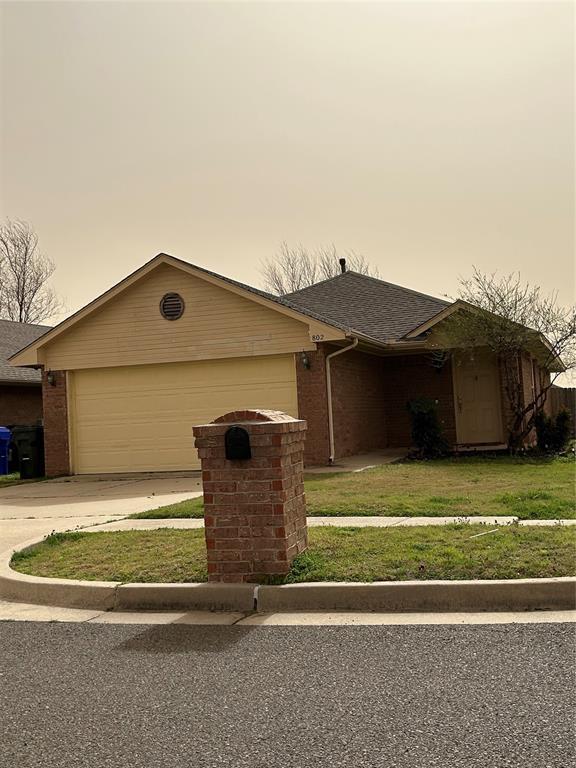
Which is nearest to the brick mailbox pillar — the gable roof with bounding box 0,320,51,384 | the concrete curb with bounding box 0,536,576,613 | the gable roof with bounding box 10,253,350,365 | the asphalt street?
the concrete curb with bounding box 0,536,576,613

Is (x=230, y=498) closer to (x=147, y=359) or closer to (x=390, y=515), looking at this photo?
(x=390, y=515)

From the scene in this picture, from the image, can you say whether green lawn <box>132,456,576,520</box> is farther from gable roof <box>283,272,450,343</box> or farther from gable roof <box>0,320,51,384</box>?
gable roof <box>0,320,51,384</box>

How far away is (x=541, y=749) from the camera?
11.2 ft

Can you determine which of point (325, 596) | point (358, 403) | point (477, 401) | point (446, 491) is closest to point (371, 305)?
point (477, 401)

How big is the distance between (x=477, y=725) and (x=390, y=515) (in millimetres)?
5289

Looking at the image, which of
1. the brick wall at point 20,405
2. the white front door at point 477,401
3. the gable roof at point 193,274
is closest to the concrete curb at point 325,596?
the gable roof at point 193,274

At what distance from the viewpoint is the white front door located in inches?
757

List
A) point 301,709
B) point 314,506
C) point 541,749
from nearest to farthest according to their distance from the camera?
1. point 541,749
2. point 301,709
3. point 314,506

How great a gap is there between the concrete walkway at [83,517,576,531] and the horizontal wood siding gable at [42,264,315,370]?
698 cm

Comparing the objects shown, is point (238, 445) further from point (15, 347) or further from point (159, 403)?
point (15, 347)

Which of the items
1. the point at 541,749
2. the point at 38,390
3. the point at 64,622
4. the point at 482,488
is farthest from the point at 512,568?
the point at 38,390

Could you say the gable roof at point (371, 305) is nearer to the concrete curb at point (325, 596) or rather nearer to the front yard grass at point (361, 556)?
the front yard grass at point (361, 556)

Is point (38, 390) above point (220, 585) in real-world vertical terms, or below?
above

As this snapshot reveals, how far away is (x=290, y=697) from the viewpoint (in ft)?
13.7
